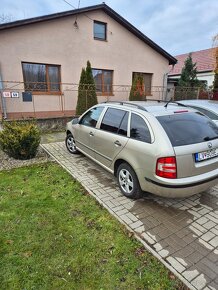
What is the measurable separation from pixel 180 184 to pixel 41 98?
977 cm

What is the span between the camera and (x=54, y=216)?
3.12 m

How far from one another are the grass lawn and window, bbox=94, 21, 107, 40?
1136 cm

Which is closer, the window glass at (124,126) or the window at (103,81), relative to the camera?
the window glass at (124,126)

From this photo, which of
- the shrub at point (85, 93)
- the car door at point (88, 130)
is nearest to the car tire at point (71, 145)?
the car door at point (88, 130)

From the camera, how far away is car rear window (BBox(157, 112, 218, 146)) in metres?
2.92

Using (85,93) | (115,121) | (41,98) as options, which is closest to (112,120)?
(115,121)

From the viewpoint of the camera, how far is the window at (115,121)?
11.8 ft

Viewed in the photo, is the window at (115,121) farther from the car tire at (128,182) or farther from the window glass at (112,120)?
the car tire at (128,182)

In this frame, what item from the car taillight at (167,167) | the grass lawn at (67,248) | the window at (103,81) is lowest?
the grass lawn at (67,248)

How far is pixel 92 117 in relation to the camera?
15.4 ft

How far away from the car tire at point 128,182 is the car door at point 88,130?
45.1 inches

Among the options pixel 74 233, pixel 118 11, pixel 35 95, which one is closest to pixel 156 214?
pixel 74 233

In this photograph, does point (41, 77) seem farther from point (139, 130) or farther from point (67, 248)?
point (67, 248)

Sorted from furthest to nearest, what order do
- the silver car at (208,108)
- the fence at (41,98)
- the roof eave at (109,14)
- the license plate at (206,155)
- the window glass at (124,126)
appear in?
the fence at (41,98)
the roof eave at (109,14)
the silver car at (208,108)
the window glass at (124,126)
the license plate at (206,155)
